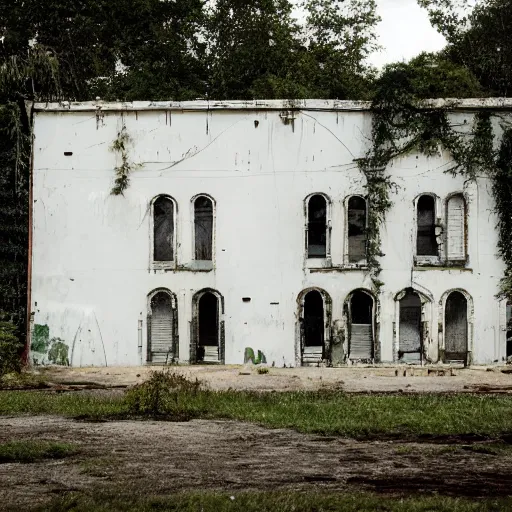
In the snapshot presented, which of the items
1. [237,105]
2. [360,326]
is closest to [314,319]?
[360,326]

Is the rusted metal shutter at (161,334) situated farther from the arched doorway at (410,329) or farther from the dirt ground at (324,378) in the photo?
the arched doorway at (410,329)

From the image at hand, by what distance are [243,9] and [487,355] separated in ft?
65.9

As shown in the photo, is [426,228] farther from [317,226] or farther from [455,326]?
[317,226]

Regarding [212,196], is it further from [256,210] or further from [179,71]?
[179,71]

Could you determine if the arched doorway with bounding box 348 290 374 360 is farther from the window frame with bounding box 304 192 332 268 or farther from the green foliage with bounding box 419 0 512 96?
the green foliage with bounding box 419 0 512 96

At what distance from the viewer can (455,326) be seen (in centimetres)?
2284

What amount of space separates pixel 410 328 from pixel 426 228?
258 centimetres

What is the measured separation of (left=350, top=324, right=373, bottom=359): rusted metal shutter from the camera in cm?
2277

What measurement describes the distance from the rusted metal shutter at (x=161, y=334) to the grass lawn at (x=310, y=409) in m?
4.84

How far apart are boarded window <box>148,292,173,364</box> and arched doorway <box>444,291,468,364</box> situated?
697cm

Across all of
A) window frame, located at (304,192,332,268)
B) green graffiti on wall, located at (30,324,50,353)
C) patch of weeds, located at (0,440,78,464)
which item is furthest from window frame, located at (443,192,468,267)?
patch of weeds, located at (0,440,78,464)

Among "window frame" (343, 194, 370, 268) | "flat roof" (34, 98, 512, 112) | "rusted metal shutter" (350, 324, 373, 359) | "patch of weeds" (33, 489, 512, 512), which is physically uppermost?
"flat roof" (34, 98, 512, 112)

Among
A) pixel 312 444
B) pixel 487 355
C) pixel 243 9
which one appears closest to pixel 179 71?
pixel 243 9

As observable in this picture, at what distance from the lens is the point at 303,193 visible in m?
22.8
